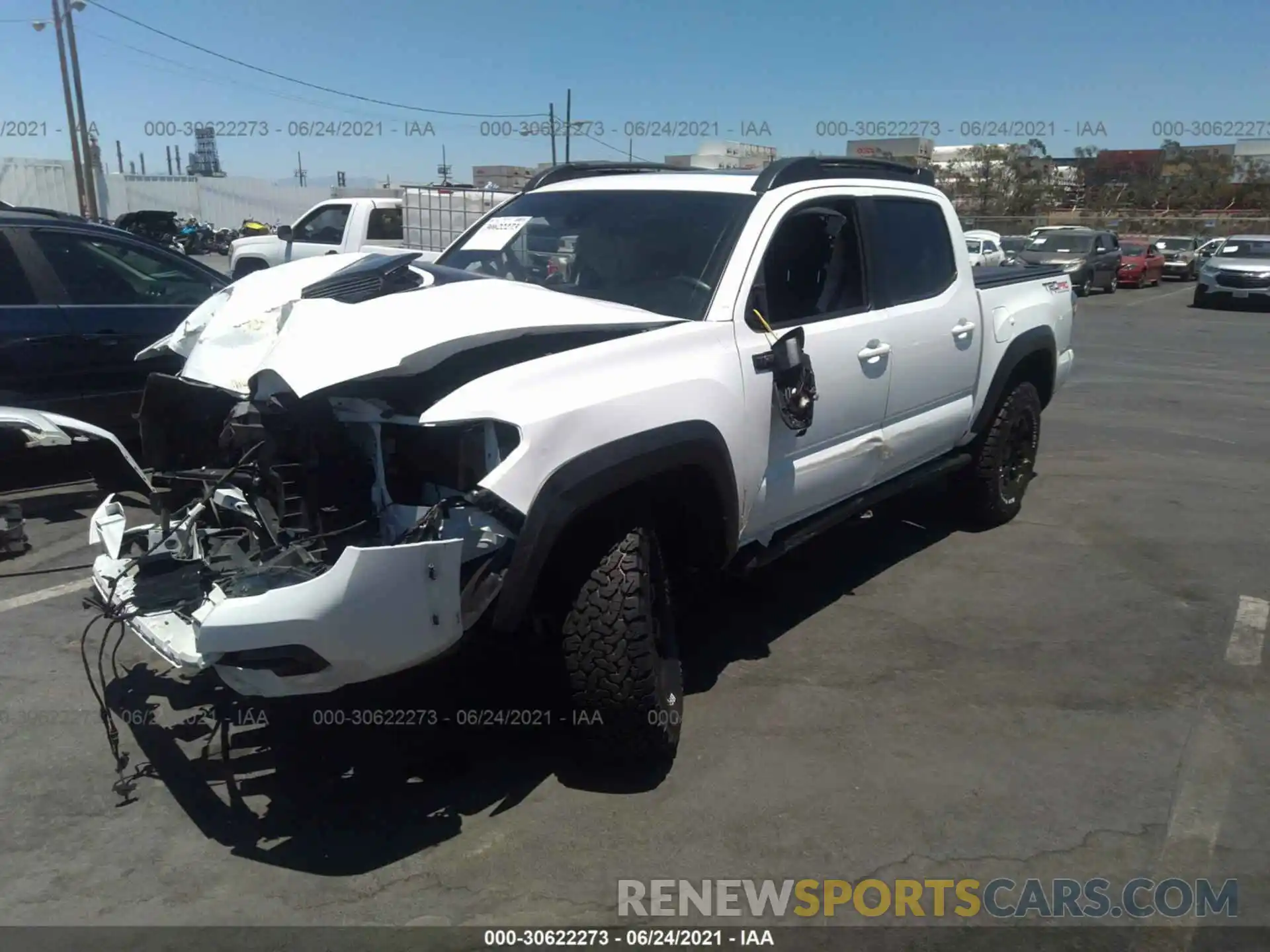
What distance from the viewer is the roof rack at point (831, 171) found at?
4.20 meters

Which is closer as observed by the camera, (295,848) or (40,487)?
(295,848)

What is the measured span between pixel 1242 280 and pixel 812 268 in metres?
24.0

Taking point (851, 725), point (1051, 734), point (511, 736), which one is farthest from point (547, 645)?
point (1051, 734)

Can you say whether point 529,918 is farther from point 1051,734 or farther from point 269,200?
point 269,200

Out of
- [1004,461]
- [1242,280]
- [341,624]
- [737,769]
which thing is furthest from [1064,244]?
[341,624]

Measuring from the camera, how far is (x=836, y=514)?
4547 mm

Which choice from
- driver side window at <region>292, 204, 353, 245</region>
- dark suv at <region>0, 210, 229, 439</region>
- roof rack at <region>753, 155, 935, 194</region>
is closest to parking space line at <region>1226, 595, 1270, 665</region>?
roof rack at <region>753, 155, 935, 194</region>

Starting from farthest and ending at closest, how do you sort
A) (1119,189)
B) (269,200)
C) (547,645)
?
1. (1119,189)
2. (269,200)
3. (547,645)

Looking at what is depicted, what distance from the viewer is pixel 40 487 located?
21.4 ft

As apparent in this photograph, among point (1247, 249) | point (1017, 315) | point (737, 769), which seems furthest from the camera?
point (1247, 249)

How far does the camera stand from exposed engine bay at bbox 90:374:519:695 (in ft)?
8.68

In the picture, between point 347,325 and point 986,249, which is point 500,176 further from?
point 347,325

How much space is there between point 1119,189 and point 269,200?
157 ft

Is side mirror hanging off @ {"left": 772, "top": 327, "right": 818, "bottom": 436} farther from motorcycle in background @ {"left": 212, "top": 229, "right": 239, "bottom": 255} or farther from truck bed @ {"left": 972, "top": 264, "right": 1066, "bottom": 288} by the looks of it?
motorcycle in background @ {"left": 212, "top": 229, "right": 239, "bottom": 255}
